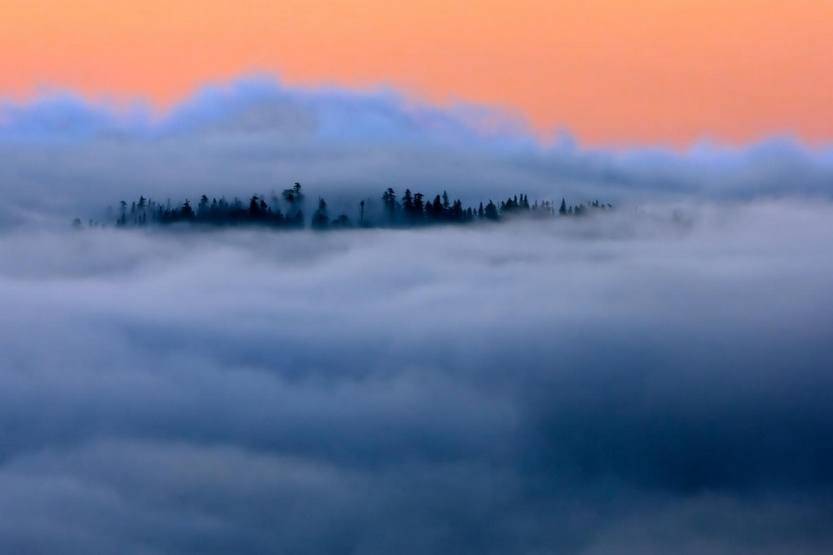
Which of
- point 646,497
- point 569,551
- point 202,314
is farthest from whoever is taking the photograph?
point 202,314

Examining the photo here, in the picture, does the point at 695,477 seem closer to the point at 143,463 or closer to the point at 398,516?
the point at 398,516

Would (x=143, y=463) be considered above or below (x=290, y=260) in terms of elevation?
below

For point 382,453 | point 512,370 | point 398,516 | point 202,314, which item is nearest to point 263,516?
point 398,516

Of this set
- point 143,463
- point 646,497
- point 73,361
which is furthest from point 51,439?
point 646,497

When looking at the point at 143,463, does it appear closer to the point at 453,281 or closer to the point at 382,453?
the point at 382,453

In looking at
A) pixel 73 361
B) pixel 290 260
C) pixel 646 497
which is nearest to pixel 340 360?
pixel 290 260

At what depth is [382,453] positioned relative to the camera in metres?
149

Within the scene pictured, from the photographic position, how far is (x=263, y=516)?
130750 millimetres

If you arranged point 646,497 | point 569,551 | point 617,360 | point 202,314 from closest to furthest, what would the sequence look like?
point 569,551 → point 646,497 → point 617,360 → point 202,314

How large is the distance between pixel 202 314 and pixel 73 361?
55.2 ft

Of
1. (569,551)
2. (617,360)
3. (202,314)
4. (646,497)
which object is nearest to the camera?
(569,551)

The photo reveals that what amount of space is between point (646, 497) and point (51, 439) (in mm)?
46596

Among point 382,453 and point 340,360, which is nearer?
point 382,453

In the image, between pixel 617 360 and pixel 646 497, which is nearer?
pixel 646 497
